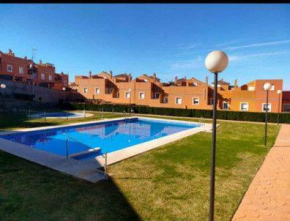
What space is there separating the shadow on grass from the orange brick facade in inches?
1599

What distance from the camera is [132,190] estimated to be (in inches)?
251

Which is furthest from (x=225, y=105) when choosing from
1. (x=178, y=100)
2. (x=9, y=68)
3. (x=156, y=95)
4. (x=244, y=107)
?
(x=9, y=68)

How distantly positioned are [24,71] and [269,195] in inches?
1970

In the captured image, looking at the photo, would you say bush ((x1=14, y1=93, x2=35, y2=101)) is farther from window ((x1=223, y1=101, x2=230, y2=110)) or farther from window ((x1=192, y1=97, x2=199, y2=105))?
window ((x1=223, y1=101, x2=230, y2=110))

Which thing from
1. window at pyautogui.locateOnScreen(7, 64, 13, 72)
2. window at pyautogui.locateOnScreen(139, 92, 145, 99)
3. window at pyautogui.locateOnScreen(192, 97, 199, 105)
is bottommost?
window at pyautogui.locateOnScreen(192, 97, 199, 105)

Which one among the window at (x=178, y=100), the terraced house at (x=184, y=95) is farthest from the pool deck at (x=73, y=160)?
the window at (x=178, y=100)

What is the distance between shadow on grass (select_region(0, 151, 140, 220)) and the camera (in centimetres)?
501

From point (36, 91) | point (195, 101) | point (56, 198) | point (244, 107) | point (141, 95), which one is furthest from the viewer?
point (141, 95)

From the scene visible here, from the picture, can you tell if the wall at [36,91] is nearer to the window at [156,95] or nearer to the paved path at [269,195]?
the window at [156,95]

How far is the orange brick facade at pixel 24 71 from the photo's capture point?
4080 cm

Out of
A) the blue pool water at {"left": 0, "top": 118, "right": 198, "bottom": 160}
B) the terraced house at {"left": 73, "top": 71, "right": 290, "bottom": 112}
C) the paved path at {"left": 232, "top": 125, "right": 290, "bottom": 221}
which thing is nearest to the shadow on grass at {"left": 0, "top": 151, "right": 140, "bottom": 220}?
the paved path at {"left": 232, "top": 125, "right": 290, "bottom": 221}

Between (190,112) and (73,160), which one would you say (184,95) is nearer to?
(190,112)

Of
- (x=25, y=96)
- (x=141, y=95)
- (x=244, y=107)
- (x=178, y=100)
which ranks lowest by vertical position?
(x=244, y=107)

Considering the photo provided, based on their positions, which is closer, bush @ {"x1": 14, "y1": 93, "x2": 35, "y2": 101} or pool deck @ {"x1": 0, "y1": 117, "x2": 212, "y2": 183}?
pool deck @ {"x1": 0, "y1": 117, "x2": 212, "y2": 183}
